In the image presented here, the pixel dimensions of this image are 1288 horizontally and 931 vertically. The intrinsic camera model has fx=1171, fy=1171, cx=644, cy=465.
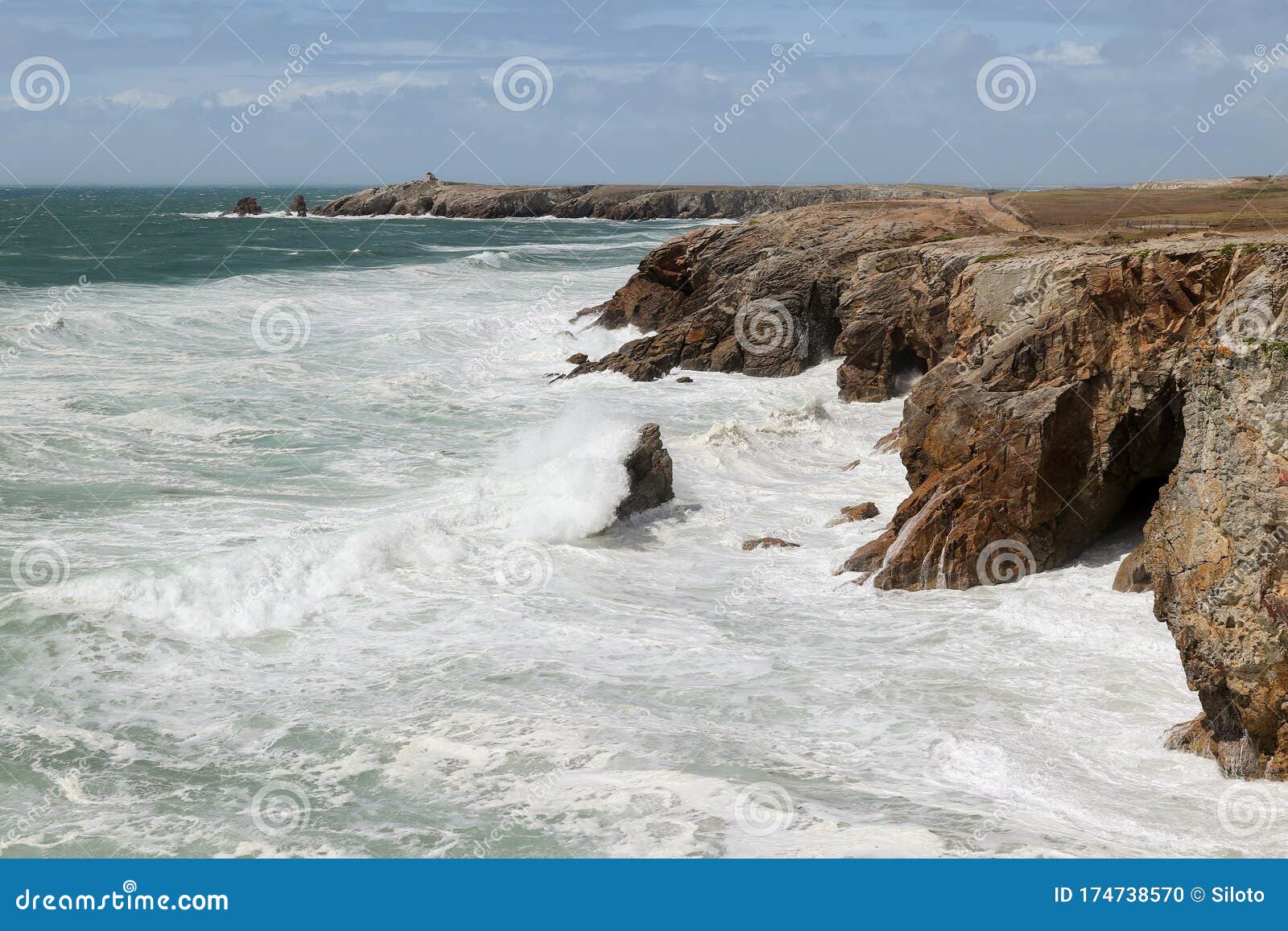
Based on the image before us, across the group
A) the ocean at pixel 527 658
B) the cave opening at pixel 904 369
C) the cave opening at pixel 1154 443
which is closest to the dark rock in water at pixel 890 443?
the ocean at pixel 527 658

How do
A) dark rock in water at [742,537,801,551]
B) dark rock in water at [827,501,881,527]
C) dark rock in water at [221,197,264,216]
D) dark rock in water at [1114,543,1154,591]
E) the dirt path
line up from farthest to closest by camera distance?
dark rock in water at [221,197,264,216]
the dirt path
dark rock in water at [827,501,881,527]
dark rock in water at [742,537,801,551]
dark rock in water at [1114,543,1154,591]

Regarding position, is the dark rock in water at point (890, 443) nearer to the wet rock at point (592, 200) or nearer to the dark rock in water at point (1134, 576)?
the dark rock in water at point (1134, 576)

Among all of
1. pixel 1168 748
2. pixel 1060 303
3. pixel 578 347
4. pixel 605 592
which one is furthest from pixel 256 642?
pixel 578 347

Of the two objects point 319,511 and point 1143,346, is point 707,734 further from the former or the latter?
point 319,511

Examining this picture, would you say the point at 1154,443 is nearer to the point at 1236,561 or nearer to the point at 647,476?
the point at 1236,561

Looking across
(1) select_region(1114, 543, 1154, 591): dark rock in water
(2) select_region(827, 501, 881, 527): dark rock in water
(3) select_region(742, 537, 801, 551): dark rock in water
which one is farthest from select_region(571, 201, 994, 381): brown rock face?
(1) select_region(1114, 543, 1154, 591): dark rock in water

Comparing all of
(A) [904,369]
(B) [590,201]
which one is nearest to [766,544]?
(A) [904,369]

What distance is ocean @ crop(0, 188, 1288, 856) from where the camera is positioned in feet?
28.4

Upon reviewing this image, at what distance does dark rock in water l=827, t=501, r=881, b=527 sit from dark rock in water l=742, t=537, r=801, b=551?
116 centimetres

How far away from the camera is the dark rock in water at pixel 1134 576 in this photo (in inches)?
523

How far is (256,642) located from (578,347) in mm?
22007

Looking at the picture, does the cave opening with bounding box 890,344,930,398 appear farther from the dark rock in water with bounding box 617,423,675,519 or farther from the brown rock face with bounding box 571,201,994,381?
the dark rock in water with bounding box 617,423,675,519

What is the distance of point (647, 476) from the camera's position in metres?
17.9

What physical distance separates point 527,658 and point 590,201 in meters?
110
